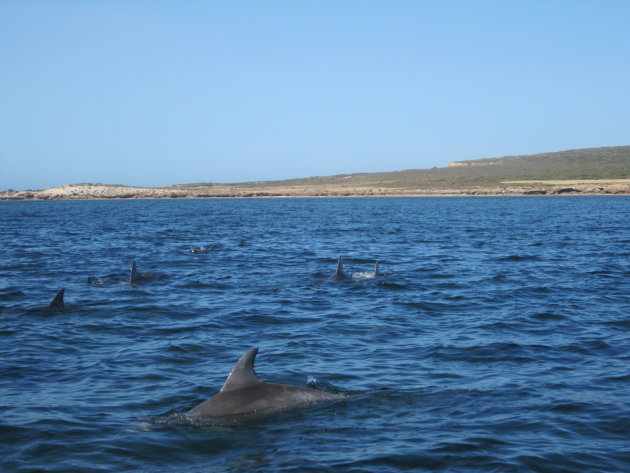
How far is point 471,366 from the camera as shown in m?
10.8

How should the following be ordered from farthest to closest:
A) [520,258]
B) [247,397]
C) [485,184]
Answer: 1. [485,184]
2. [520,258]
3. [247,397]

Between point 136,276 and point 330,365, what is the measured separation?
34.5 ft

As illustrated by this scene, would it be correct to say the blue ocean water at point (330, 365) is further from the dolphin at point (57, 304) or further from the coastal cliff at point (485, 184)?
the coastal cliff at point (485, 184)

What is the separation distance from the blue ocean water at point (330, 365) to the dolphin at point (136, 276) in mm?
319

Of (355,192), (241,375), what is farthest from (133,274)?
(355,192)

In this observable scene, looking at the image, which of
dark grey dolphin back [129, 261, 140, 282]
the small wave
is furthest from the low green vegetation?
dark grey dolphin back [129, 261, 140, 282]

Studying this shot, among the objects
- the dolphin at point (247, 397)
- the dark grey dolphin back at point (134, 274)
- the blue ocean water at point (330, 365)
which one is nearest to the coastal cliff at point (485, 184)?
the blue ocean water at point (330, 365)

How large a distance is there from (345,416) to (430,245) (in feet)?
81.3

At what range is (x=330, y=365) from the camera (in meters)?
11.0

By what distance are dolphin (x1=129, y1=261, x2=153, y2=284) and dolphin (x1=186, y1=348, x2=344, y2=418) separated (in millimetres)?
11707

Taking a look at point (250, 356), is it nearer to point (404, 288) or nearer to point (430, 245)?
point (404, 288)

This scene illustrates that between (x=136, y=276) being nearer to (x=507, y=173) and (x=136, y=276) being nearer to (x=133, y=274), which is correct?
(x=133, y=274)

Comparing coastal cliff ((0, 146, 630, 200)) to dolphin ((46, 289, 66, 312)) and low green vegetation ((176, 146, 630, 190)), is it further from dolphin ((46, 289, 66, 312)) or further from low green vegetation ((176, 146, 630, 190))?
dolphin ((46, 289, 66, 312))

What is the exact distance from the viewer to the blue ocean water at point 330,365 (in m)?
7.48
